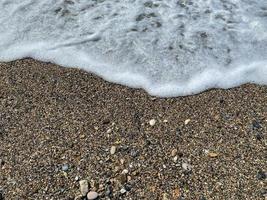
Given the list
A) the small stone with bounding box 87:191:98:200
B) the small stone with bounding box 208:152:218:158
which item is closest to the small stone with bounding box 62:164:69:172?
the small stone with bounding box 87:191:98:200

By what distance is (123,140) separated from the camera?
3707 mm

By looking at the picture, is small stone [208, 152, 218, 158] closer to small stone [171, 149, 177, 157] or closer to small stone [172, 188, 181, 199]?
small stone [171, 149, 177, 157]

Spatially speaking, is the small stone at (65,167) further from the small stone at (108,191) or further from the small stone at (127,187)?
the small stone at (127,187)

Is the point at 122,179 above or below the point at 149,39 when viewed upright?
below

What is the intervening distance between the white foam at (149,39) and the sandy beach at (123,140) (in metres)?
0.21

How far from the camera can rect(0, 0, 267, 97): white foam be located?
4.37 m

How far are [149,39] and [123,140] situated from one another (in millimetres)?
1532

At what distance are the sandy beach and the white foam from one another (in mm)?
214

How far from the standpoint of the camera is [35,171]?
3.46 meters

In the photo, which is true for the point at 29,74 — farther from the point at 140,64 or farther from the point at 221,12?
the point at 221,12

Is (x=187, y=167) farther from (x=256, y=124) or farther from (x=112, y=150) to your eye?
(x=256, y=124)

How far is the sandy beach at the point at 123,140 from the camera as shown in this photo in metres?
3.34

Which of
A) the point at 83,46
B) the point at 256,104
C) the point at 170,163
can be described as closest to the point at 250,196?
the point at 170,163

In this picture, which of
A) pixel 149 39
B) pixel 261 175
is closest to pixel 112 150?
pixel 261 175
